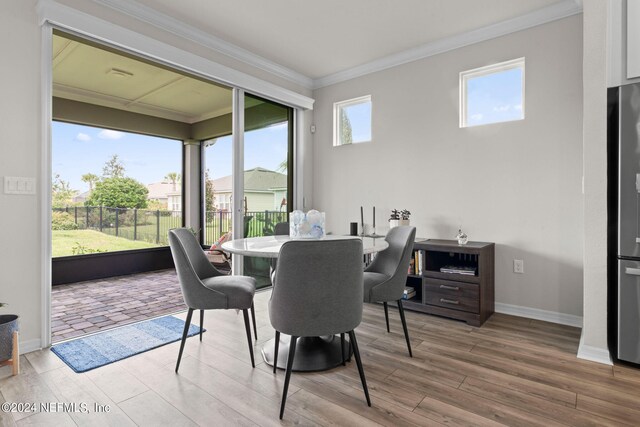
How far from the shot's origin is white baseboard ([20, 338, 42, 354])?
2.34 metres

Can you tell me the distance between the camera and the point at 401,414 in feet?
5.51

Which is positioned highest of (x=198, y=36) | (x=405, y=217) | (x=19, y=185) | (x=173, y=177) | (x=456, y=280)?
(x=198, y=36)

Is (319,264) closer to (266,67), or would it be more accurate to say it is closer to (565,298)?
(565,298)

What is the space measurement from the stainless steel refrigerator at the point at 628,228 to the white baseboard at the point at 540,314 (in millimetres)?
765

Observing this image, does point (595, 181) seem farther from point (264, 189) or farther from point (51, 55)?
point (51, 55)

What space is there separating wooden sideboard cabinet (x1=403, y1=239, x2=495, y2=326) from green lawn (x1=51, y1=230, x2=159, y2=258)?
14.9ft

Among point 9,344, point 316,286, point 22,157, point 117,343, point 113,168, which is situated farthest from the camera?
point 113,168

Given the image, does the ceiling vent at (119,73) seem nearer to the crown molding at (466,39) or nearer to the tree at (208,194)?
the tree at (208,194)

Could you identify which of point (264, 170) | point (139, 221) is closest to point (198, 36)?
point (264, 170)

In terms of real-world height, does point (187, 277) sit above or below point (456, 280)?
above

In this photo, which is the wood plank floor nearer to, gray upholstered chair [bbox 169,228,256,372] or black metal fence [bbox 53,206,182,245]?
gray upholstered chair [bbox 169,228,256,372]

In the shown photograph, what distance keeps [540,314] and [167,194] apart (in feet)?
18.9

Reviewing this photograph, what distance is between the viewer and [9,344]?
2074 mm

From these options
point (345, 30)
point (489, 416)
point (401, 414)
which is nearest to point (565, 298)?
point (489, 416)
